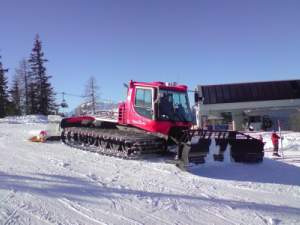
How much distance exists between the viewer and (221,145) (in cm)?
1301

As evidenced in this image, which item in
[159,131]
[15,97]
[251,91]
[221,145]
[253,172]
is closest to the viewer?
[253,172]

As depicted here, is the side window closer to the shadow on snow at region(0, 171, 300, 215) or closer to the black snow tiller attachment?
the black snow tiller attachment

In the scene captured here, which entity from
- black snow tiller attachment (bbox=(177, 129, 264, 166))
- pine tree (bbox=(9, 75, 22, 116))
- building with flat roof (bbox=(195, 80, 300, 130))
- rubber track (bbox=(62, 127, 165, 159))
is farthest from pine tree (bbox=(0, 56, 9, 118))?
black snow tiller attachment (bbox=(177, 129, 264, 166))

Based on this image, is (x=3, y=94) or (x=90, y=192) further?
(x=3, y=94)

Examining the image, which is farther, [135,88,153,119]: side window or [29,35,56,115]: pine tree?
[29,35,56,115]: pine tree

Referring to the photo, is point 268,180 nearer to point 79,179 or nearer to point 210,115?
point 79,179

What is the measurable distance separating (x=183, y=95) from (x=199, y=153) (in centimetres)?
283

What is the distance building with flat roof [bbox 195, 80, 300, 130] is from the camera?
43.0 metres

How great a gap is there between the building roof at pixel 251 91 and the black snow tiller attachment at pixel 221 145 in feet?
99.5

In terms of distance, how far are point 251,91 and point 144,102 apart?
32.9 meters

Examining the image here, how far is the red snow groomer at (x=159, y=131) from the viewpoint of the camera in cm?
1238

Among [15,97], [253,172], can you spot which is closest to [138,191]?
[253,172]

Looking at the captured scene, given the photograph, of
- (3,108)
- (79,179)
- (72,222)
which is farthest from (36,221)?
(3,108)

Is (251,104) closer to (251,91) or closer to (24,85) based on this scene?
(251,91)
